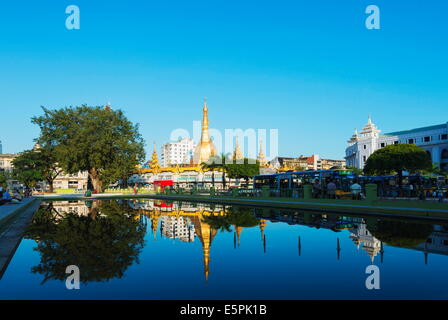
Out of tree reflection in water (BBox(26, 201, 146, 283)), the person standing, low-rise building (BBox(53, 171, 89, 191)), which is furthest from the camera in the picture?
low-rise building (BBox(53, 171, 89, 191))

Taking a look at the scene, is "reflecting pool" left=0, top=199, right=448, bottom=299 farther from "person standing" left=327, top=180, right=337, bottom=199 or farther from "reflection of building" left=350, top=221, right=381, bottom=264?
"person standing" left=327, top=180, right=337, bottom=199

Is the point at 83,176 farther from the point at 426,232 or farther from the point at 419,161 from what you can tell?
the point at 426,232

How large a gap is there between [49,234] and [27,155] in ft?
226

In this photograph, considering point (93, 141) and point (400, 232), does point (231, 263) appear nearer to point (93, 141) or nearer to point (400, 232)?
point (400, 232)

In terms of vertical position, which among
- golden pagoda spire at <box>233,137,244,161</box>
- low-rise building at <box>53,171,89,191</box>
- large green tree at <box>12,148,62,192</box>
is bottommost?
low-rise building at <box>53,171,89,191</box>

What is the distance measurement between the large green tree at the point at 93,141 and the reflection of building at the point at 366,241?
47.5 m

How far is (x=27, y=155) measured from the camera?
248 feet

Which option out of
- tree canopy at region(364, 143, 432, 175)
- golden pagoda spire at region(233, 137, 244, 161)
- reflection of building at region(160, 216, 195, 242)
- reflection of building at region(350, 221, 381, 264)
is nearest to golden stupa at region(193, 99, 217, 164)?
golden pagoda spire at region(233, 137, 244, 161)

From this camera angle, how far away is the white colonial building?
276 ft

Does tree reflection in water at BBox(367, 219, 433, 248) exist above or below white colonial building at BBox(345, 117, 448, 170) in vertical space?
below

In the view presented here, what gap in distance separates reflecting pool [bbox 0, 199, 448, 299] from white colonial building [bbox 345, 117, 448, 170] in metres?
77.1

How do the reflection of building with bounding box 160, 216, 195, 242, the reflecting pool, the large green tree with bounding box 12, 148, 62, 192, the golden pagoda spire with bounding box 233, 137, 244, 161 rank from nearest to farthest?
the reflecting pool, the reflection of building with bounding box 160, 216, 195, 242, the large green tree with bounding box 12, 148, 62, 192, the golden pagoda spire with bounding box 233, 137, 244, 161
